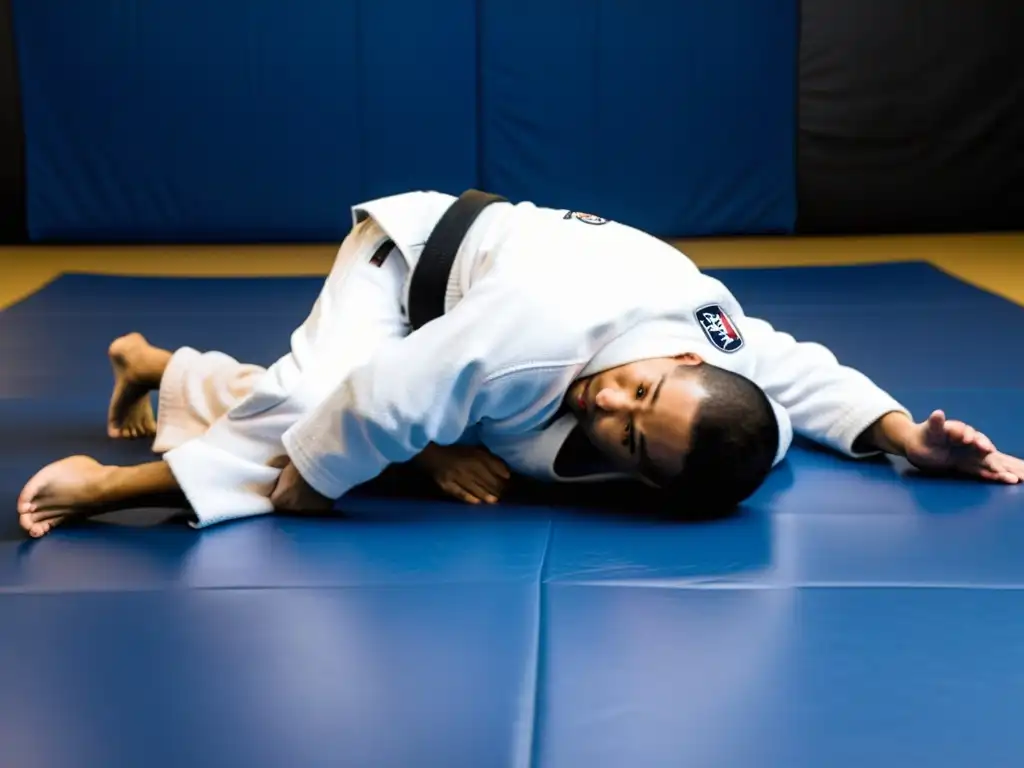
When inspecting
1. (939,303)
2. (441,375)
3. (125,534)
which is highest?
(441,375)

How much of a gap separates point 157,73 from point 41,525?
419 cm

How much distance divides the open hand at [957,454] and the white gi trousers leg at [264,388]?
974 millimetres

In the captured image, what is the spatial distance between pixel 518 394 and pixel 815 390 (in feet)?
2.30

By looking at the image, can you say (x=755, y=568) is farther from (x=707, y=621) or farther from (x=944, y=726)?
(x=944, y=726)

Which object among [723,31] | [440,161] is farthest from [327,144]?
[723,31]

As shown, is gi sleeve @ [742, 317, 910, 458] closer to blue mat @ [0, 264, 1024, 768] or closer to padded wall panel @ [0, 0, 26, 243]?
blue mat @ [0, 264, 1024, 768]

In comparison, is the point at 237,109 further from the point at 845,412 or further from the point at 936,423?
the point at 936,423

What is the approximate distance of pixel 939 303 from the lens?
4258 mm

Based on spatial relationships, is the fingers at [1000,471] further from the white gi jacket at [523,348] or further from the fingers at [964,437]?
the white gi jacket at [523,348]

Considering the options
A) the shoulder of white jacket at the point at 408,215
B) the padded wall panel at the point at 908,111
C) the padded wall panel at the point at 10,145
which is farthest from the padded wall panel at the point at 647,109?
the shoulder of white jacket at the point at 408,215

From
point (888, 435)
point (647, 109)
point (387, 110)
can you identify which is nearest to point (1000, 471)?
point (888, 435)

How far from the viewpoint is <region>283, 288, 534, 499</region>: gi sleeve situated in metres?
2.04

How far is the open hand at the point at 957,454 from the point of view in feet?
7.63

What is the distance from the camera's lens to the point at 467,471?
235 cm
